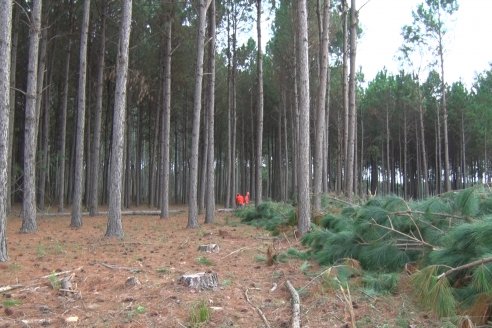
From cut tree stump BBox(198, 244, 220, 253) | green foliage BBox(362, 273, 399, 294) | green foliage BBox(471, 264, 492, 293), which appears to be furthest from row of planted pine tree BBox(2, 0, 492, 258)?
green foliage BBox(471, 264, 492, 293)

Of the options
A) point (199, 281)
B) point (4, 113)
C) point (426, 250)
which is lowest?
point (199, 281)

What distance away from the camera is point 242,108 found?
101 ft

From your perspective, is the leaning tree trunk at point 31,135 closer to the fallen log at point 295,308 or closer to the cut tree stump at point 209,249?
the cut tree stump at point 209,249

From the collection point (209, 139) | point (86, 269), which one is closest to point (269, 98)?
point (209, 139)

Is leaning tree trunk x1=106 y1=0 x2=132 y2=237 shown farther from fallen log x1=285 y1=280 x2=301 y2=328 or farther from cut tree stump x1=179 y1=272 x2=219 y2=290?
fallen log x1=285 y1=280 x2=301 y2=328

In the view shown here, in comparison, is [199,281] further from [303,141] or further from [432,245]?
[303,141]

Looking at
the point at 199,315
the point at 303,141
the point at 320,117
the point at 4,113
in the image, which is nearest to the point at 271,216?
the point at 320,117

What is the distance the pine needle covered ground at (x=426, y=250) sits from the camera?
12.4ft

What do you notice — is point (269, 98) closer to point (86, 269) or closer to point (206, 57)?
point (206, 57)

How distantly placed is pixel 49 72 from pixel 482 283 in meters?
20.4

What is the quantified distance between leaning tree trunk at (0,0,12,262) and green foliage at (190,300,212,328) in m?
4.06

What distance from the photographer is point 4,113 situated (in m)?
6.87

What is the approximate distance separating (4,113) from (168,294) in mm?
4207

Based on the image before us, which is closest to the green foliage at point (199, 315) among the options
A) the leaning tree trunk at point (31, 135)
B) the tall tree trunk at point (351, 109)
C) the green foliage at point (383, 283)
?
the green foliage at point (383, 283)
